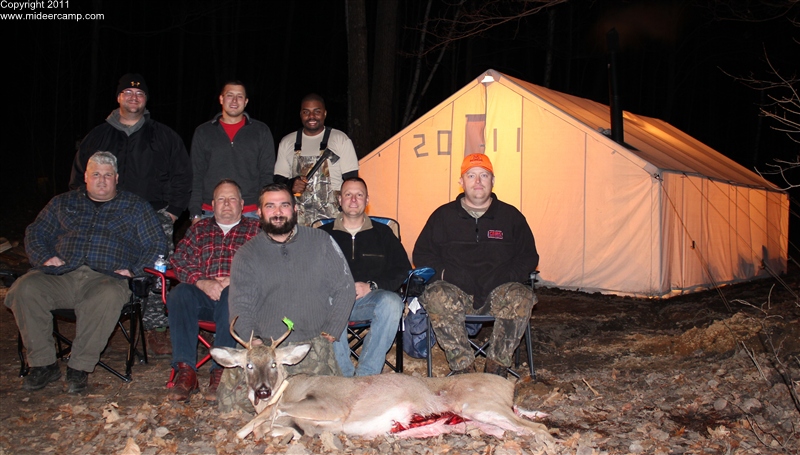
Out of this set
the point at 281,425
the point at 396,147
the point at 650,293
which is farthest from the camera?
the point at 396,147

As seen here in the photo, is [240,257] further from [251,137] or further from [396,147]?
[396,147]

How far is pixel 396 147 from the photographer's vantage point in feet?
28.3

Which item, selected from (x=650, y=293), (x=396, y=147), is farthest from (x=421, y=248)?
(x=396, y=147)

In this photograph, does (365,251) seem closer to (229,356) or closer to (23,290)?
(229,356)

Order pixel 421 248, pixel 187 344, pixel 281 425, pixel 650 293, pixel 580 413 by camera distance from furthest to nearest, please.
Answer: pixel 650 293 < pixel 421 248 < pixel 187 344 < pixel 580 413 < pixel 281 425

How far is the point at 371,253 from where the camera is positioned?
4.03 metres

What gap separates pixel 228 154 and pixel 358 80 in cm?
453

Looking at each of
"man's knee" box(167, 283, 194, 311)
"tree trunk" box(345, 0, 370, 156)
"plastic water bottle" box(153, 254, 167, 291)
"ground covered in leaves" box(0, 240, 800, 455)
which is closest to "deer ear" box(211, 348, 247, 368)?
"ground covered in leaves" box(0, 240, 800, 455)

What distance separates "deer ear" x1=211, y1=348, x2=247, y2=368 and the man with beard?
25 cm

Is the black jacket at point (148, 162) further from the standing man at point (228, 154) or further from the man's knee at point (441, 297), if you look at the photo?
the man's knee at point (441, 297)

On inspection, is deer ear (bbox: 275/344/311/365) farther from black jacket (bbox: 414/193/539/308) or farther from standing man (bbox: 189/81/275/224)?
standing man (bbox: 189/81/275/224)

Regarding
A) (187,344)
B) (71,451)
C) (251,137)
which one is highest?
(251,137)

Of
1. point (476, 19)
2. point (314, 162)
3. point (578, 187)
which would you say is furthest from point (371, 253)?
point (578, 187)

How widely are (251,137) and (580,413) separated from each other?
2792 mm
